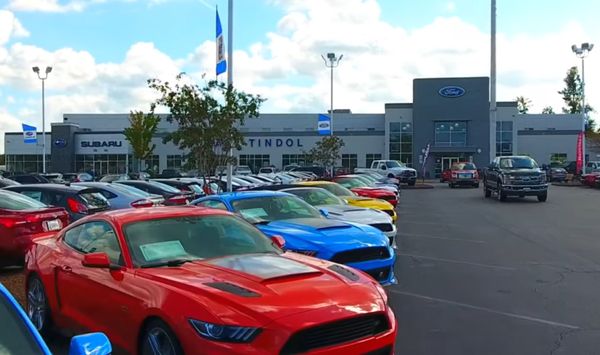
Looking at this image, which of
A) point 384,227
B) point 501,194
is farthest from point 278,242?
point 501,194

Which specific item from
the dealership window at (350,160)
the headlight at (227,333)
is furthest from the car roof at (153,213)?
the dealership window at (350,160)

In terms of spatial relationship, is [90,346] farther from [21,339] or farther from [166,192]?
[166,192]

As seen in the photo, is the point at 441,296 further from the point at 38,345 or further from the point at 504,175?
the point at 504,175

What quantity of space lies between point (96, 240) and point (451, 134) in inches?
2609

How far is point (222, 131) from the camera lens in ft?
51.2

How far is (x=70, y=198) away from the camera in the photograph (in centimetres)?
1198

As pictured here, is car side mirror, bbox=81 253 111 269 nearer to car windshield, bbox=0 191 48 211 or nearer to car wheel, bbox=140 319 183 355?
car wheel, bbox=140 319 183 355

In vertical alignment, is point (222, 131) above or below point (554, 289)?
above

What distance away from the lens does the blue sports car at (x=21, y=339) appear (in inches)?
104

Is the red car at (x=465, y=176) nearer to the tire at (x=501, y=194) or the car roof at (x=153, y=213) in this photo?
the tire at (x=501, y=194)

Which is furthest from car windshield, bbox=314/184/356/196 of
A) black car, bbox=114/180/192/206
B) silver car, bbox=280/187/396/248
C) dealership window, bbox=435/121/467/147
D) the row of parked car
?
dealership window, bbox=435/121/467/147

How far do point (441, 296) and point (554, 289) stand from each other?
1683 millimetres

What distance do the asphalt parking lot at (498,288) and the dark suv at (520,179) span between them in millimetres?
8575

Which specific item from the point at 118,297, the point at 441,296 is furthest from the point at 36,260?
the point at 441,296
